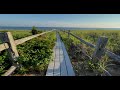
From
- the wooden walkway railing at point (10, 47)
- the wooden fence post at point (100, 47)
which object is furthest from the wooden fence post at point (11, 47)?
the wooden fence post at point (100, 47)

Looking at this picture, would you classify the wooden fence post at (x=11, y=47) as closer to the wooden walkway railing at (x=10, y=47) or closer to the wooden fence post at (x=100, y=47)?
the wooden walkway railing at (x=10, y=47)

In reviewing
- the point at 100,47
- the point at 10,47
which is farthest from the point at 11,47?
the point at 100,47

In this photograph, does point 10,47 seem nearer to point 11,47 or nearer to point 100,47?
point 11,47

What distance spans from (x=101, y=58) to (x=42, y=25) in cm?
86

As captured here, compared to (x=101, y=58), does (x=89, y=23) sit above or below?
above

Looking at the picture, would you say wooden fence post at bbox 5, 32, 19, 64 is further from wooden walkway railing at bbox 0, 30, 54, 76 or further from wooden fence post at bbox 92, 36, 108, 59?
wooden fence post at bbox 92, 36, 108, 59

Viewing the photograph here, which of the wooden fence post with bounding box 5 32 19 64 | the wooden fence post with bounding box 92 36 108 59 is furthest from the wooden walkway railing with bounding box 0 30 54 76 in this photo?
the wooden fence post with bounding box 92 36 108 59
